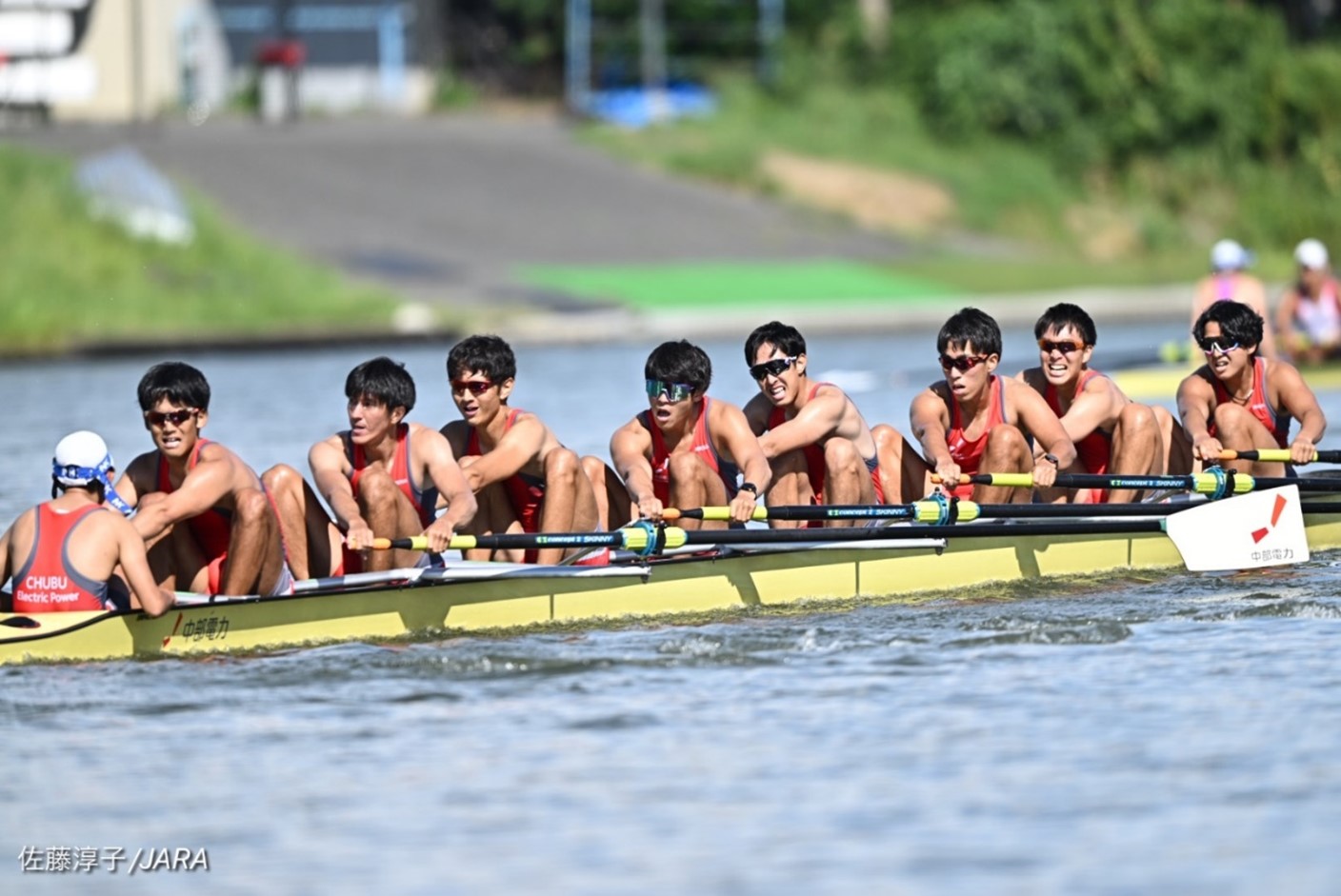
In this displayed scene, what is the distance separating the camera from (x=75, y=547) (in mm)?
10125

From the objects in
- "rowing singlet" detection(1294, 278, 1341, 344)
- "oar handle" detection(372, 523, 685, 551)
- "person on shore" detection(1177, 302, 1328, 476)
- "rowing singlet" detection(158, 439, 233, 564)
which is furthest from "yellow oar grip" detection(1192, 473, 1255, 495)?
"rowing singlet" detection(1294, 278, 1341, 344)

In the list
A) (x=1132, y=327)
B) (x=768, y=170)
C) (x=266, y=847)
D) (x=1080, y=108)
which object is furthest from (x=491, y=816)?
(x=1080, y=108)

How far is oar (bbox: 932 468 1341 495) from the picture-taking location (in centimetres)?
1239

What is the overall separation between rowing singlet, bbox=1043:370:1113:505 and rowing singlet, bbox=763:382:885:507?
121 cm

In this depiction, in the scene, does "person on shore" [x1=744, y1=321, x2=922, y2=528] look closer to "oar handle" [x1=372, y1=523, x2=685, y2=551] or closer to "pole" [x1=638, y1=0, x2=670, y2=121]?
"oar handle" [x1=372, y1=523, x2=685, y2=551]

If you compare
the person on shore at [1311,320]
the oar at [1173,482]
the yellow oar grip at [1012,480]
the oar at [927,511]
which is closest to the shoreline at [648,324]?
the person on shore at [1311,320]

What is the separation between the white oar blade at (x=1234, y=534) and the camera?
1292 centimetres

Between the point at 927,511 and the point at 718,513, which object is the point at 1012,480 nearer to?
the point at 927,511

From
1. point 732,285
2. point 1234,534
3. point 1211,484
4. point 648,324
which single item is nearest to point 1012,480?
point 1211,484

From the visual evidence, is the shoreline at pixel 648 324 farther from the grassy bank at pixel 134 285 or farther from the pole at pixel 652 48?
the pole at pixel 652 48

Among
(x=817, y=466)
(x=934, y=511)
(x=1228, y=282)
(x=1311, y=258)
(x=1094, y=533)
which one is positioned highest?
(x=1311, y=258)

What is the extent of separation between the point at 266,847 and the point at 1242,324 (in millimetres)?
7093

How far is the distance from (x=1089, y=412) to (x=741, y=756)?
4.58 meters

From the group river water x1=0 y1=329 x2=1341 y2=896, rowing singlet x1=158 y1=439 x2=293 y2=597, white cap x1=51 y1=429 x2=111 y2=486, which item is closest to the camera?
river water x1=0 y1=329 x2=1341 y2=896
